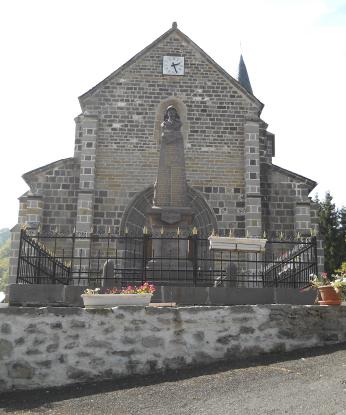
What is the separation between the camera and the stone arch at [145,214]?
17.1m

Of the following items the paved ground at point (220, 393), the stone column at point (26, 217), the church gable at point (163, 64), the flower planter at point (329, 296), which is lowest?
the paved ground at point (220, 393)

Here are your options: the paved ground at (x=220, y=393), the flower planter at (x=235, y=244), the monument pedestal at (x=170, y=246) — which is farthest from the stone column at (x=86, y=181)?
the paved ground at (x=220, y=393)

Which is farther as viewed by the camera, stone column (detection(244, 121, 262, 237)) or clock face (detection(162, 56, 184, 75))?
clock face (detection(162, 56, 184, 75))

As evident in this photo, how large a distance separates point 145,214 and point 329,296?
10007mm

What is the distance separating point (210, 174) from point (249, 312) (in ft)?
36.0

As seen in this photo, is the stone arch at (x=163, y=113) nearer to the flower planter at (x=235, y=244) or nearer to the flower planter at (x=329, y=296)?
the flower planter at (x=235, y=244)

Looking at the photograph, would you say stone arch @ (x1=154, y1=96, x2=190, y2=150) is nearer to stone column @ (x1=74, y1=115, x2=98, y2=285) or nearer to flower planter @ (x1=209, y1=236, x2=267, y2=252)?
stone column @ (x1=74, y1=115, x2=98, y2=285)

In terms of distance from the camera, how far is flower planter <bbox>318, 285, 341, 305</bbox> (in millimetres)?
7546

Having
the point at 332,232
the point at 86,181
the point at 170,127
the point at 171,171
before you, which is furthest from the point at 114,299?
the point at 332,232

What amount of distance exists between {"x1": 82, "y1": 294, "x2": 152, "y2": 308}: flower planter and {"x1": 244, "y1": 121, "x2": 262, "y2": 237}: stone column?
33.1ft

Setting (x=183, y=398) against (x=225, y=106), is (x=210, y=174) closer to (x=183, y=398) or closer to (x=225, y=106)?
(x=225, y=106)

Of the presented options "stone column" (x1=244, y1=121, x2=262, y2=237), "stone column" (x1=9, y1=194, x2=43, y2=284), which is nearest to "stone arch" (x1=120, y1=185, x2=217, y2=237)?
"stone column" (x1=244, y1=121, x2=262, y2=237)

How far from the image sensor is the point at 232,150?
704 inches

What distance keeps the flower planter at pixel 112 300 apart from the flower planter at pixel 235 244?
336cm
